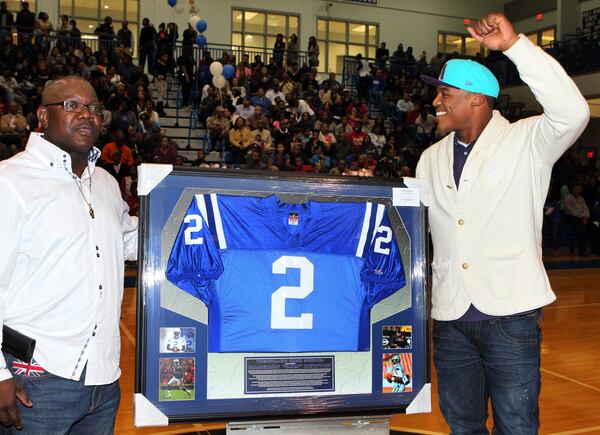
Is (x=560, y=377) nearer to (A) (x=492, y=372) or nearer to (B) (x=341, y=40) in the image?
(A) (x=492, y=372)

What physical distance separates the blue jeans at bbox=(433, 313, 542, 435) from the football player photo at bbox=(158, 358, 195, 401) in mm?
1051

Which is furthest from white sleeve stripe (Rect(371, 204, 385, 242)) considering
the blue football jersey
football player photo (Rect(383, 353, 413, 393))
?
football player photo (Rect(383, 353, 413, 393))

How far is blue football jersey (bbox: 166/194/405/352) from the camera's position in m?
2.70

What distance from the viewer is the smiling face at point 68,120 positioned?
2.29m

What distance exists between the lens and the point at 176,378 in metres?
2.65

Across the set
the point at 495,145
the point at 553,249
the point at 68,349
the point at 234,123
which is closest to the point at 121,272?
the point at 68,349

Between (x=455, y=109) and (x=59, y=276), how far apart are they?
5.51ft

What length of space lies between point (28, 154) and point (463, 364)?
1867 mm

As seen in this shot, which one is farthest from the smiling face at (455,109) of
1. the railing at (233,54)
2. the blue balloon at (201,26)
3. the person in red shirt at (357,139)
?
the railing at (233,54)

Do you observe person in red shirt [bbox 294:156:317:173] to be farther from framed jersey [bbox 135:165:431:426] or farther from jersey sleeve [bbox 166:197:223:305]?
jersey sleeve [bbox 166:197:223:305]

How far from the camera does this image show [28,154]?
2.26 metres

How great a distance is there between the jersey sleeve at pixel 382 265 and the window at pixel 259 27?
1870 cm

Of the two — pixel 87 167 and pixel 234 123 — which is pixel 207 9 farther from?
pixel 87 167

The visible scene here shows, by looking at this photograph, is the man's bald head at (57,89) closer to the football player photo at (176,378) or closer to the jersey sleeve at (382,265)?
the football player photo at (176,378)
